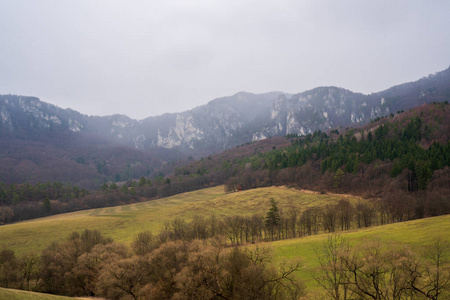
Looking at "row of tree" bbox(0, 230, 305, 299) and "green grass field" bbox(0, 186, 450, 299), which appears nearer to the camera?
"row of tree" bbox(0, 230, 305, 299)

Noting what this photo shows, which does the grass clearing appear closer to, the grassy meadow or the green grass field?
the green grass field

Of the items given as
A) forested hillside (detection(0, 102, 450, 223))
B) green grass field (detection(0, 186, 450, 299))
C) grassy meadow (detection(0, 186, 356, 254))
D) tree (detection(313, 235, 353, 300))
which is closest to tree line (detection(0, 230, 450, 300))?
tree (detection(313, 235, 353, 300))

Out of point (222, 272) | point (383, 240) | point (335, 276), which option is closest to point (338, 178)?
point (383, 240)

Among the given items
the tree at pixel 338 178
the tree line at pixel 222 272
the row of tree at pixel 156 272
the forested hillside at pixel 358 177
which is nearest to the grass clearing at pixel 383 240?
the tree line at pixel 222 272

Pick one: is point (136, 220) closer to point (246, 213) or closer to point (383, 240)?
point (246, 213)

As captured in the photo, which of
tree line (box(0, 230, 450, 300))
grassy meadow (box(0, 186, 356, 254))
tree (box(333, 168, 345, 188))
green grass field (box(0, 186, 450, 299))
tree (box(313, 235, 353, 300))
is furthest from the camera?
tree (box(333, 168, 345, 188))

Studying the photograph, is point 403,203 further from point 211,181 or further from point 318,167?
point 211,181

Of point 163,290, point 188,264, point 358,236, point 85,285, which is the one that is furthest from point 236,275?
point 85,285

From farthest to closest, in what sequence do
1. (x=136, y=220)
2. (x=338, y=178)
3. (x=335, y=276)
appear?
1. (x=338, y=178)
2. (x=136, y=220)
3. (x=335, y=276)

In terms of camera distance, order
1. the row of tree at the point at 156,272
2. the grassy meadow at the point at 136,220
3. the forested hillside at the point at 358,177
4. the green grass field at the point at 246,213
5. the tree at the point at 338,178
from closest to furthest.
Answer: the row of tree at the point at 156,272
the green grass field at the point at 246,213
the grassy meadow at the point at 136,220
the forested hillside at the point at 358,177
the tree at the point at 338,178

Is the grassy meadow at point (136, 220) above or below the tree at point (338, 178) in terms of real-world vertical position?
below

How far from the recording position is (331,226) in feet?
210

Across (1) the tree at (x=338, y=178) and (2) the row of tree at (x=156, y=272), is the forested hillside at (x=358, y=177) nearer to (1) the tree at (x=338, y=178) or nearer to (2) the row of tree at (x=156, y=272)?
(1) the tree at (x=338, y=178)

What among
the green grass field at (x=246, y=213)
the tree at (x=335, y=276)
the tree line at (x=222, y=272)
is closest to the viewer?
the tree line at (x=222, y=272)
